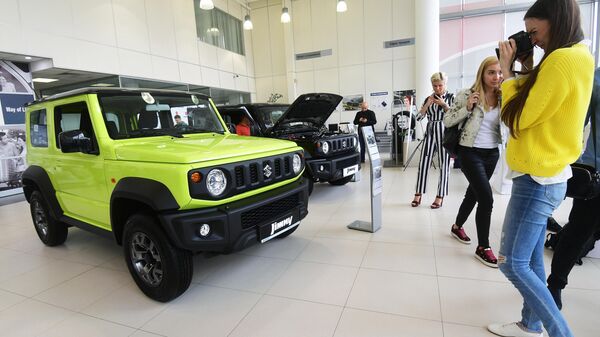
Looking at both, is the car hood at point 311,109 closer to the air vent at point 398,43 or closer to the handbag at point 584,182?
the handbag at point 584,182

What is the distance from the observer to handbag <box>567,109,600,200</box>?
1.40 metres

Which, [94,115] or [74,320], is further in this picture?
[94,115]

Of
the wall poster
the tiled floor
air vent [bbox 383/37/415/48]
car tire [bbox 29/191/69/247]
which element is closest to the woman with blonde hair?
the tiled floor

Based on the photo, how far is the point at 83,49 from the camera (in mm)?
6582

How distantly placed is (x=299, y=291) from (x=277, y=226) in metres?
0.48

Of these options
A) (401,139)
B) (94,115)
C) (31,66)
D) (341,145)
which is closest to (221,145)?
(94,115)

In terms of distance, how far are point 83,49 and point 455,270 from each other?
7843mm

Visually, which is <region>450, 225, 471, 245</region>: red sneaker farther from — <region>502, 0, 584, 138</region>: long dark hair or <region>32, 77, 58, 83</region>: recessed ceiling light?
<region>32, 77, 58, 83</region>: recessed ceiling light

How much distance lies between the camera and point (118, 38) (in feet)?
24.0

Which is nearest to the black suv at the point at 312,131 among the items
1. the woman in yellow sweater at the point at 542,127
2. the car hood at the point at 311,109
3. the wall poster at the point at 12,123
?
the car hood at the point at 311,109

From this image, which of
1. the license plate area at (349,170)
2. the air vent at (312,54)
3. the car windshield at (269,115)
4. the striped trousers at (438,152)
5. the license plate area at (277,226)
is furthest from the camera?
the air vent at (312,54)

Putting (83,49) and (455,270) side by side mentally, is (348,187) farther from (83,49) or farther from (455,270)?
(83,49)

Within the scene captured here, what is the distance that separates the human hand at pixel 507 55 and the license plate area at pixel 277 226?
5.17 ft

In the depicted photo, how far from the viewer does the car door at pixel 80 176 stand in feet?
7.77
